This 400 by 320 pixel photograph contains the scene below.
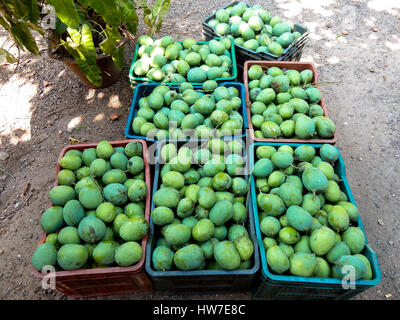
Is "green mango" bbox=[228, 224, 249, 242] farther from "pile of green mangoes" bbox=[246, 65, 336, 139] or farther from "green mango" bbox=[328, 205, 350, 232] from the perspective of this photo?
"pile of green mangoes" bbox=[246, 65, 336, 139]

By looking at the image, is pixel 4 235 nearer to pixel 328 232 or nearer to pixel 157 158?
pixel 157 158

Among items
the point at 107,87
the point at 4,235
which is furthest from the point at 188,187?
the point at 107,87

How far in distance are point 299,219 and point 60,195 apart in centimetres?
148

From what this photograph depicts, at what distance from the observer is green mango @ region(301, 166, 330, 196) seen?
175 centimetres

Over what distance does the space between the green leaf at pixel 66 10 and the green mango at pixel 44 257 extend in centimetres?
133

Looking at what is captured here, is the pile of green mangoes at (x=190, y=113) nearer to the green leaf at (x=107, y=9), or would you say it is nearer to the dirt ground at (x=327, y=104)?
the green leaf at (x=107, y=9)

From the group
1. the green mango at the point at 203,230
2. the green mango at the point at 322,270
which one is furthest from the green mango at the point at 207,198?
the green mango at the point at 322,270

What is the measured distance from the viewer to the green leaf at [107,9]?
1.67 m

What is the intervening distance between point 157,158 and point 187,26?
3.02 meters

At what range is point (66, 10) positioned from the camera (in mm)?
1582

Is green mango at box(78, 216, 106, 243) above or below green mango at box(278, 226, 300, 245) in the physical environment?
above

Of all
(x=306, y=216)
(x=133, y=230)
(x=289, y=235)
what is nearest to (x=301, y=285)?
(x=289, y=235)

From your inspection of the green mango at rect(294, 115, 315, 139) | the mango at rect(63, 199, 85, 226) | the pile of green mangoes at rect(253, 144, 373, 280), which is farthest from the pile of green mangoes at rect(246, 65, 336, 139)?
the mango at rect(63, 199, 85, 226)

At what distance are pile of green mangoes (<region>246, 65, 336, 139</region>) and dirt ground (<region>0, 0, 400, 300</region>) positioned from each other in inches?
33.7
